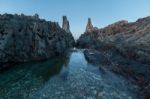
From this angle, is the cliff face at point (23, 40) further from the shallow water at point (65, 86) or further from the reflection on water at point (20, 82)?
the shallow water at point (65, 86)

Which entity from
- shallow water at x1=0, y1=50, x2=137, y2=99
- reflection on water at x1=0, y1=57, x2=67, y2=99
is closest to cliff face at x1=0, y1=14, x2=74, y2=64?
reflection on water at x1=0, y1=57, x2=67, y2=99

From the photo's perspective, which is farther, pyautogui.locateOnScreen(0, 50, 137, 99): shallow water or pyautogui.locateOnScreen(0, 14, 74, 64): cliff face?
pyautogui.locateOnScreen(0, 14, 74, 64): cliff face

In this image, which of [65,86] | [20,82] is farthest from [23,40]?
[65,86]

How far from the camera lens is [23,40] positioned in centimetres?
5766

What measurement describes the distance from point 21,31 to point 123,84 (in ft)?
110

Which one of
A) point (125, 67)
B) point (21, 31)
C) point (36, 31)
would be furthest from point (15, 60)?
point (125, 67)

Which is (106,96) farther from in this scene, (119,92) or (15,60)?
(15,60)

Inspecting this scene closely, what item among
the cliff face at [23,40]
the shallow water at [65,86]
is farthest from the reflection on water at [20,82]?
the cliff face at [23,40]

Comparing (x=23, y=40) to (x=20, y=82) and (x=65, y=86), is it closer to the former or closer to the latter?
(x=20, y=82)

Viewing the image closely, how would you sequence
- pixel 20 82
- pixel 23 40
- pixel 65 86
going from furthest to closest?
pixel 23 40
pixel 20 82
pixel 65 86

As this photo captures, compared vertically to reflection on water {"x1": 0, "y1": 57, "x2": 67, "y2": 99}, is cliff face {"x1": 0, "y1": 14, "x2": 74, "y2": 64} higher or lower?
higher

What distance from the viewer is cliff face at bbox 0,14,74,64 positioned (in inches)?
1957

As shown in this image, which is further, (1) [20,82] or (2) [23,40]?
(2) [23,40]

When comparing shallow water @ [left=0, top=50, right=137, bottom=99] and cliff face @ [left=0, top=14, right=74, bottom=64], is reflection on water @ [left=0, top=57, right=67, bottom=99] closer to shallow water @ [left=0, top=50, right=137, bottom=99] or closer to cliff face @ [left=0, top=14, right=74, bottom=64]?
shallow water @ [left=0, top=50, right=137, bottom=99]
